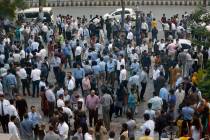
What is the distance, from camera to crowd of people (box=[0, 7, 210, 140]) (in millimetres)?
21000

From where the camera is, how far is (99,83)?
90.0 ft

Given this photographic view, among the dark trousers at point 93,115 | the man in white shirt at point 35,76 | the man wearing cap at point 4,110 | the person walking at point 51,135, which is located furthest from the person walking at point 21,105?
the person walking at point 51,135

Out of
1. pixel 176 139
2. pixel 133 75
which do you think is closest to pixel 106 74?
pixel 133 75

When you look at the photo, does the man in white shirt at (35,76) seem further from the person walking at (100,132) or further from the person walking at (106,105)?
the person walking at (100,132)

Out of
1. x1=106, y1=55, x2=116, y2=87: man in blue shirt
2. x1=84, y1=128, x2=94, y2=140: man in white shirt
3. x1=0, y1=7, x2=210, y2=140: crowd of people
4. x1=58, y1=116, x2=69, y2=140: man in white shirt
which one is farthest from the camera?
x1=106, y1=55, x2=116, y2=87: man in blue shirt

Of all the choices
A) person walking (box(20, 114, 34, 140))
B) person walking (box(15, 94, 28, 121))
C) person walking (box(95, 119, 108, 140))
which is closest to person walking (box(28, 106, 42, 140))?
person walking (box(20, 114, 34, 140))

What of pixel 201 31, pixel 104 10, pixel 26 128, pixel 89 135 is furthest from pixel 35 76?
pixel 104 10

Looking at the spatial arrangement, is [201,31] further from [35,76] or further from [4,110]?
[4,110]

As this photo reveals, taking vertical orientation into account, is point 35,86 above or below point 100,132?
Result: below

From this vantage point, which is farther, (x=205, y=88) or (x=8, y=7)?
(x=8, y=7)

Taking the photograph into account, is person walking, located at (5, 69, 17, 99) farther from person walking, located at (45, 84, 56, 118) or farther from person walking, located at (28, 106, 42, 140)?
person walking, located at (28, 106, 42, 140)

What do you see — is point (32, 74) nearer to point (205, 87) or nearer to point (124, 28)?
point (205, 87)

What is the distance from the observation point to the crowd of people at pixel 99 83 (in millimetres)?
21000

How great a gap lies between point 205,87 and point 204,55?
507cm
